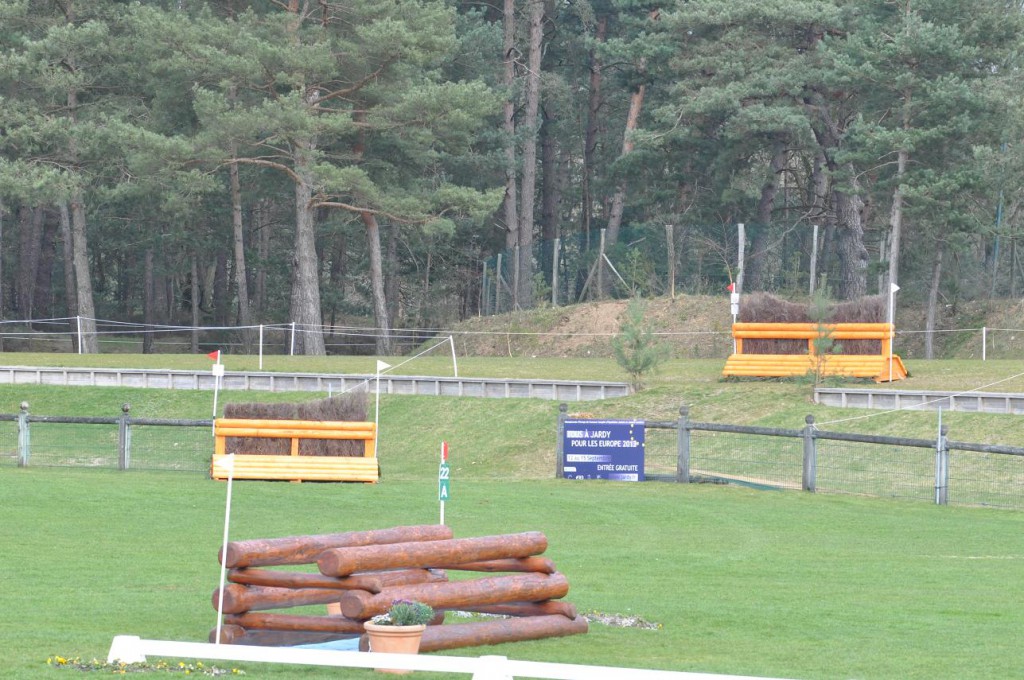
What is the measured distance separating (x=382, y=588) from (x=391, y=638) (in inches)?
26.7

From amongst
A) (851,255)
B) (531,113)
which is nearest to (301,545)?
(851,255)

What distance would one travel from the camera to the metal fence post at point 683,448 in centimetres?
2264

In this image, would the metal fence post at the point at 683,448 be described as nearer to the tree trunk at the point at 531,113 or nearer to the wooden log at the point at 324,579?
the wooden log at the point at 324,579

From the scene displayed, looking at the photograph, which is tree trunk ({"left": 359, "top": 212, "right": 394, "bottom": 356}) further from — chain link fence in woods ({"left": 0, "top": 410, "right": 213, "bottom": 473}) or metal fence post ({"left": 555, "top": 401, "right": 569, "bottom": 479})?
metal fence post ({"left": 555, "top": 401, "right": 569, "bottom": 479})

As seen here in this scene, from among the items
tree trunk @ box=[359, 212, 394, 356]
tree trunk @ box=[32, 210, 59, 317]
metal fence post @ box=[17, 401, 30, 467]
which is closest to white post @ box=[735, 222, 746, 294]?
tree trunk @ box=[359, 212, 394, 356]

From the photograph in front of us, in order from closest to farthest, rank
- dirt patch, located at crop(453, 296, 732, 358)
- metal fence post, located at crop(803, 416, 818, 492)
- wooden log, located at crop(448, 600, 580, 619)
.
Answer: wooden log, located at crop(448, 600, 580, 619) < metal fence post, located at crop(803, 416, 818, 492) < dirt patch, located at crop(453, 296, 732, 358)

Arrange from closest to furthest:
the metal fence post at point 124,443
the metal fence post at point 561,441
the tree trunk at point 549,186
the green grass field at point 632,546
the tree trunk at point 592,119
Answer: the green grass field at point 632,546 → the metal fence post at point 561,441 → the metal fence post at point 124,443 → the tree trunk at point 592,119 → the tree trunk at point 549,186

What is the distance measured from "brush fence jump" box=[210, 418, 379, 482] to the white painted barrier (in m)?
13.5

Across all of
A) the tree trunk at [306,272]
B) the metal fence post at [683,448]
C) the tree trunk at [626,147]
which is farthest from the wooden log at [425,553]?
the tree trunk at [626,147]

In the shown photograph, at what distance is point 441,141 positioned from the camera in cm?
4684

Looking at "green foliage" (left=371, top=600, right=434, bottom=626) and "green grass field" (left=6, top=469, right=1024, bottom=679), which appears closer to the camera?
"green foliage" (left=371, top=600, right=434, bottom=626)

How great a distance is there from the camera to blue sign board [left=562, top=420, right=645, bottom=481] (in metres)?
23.1

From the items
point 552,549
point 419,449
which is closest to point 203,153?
point 419,449

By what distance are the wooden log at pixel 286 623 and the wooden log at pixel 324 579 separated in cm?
22
